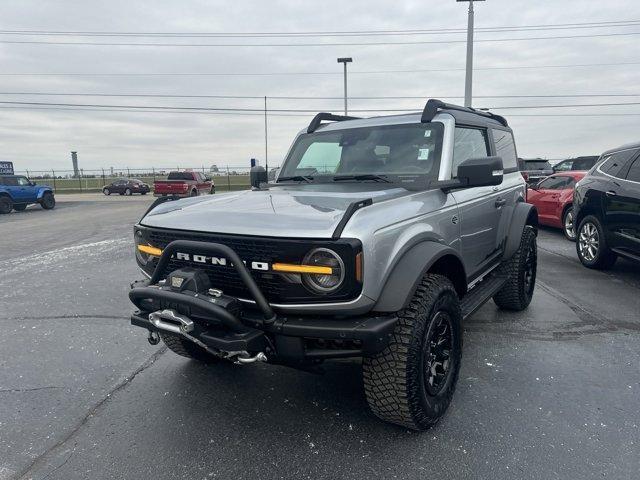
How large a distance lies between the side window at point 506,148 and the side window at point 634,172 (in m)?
1.84

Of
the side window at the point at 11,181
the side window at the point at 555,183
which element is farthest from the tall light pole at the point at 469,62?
the side window at the point at 11,181

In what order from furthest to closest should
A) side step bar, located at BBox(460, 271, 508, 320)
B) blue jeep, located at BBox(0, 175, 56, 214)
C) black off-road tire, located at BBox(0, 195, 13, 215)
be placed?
blue jeep, located at BBox(0, 175, 56, 214)
black off-road tire, located at BBox(0, 195, 13, 215)
side step bar, located at BBox(460, 271, 508, 320)

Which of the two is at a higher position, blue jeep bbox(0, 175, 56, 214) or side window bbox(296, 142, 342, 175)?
side window bbox(296, 142, 342, 175)

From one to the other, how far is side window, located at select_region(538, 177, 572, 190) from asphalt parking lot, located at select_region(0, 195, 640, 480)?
564 cm

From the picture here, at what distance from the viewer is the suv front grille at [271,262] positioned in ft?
7.45

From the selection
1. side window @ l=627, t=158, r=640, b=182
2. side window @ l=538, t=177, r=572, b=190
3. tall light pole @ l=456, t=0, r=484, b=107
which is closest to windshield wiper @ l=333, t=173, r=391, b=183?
side window @ l=627, t=158, r=640, b=182

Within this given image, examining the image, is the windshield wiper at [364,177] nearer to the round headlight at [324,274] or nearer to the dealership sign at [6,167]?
the round headlight at [324,274]

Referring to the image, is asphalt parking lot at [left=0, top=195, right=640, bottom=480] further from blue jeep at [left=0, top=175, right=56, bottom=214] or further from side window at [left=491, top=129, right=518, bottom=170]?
blue jeep at [left=0, top=175, right=56, bottom=214]

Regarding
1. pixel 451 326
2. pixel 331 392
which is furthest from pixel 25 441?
pixel 451 326

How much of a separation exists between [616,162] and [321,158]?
4737mm

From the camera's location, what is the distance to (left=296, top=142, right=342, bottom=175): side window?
13.1 feet

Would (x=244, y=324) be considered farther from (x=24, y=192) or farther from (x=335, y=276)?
(x=24, y=192)

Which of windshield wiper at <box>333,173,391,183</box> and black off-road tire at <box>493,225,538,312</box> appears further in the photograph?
black off-road tire at <box>493,225,538,312</box>

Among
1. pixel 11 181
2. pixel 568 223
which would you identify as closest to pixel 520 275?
pixel 568 223
